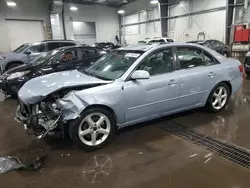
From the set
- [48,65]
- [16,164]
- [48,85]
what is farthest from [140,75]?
[48,65]

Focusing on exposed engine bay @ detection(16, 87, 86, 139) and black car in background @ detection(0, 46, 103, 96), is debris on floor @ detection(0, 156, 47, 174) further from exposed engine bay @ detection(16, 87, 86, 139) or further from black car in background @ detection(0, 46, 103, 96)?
black car in background @ detection(0, 46, 103, 96)

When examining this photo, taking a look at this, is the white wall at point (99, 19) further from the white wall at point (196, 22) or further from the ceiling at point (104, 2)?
the white wall at point (196, 22)

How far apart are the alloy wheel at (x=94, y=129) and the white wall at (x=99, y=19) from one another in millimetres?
18468

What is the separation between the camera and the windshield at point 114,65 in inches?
124

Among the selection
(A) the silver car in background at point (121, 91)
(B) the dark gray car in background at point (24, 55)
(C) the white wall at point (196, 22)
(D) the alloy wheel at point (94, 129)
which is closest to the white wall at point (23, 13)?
(B) the dark gray car in background at point (24, 55)

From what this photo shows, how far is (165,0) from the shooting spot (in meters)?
18.6

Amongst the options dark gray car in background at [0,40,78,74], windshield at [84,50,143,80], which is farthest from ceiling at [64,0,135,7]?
windshield at [84,50,143,80]

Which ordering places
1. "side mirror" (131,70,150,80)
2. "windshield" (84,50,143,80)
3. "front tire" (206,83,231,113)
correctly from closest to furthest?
"side mirror" (131,70,150,80) < "windshield" (84,50,143,80) < "front tire" (206,83,231,113)

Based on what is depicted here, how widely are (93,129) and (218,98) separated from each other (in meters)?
2.57

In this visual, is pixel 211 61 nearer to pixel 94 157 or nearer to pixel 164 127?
pixel 164 127

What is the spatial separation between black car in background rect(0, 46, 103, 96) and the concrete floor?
72.1 inches

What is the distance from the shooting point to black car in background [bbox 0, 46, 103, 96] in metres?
5.29

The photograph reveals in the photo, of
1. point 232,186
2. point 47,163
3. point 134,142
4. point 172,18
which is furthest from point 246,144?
point 172,18

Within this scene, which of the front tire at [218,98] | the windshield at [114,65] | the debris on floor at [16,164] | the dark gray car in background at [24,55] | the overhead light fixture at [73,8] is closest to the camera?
the debris on floor at [16,164]
